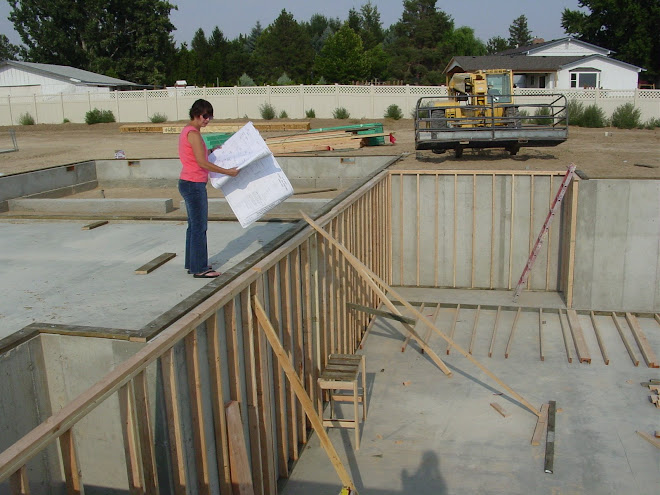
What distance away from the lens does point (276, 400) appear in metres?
5.98

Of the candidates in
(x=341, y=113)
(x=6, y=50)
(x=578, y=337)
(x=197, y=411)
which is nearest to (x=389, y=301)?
(x=197, y=411)

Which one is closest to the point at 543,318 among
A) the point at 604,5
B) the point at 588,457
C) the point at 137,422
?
the point at 588,457

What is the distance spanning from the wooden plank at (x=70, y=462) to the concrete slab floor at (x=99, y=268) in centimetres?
183

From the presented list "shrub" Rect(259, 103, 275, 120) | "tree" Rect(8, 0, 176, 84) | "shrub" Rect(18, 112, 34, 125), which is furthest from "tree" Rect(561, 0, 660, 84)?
"shrub" Rect(18, 112, 34, 125)

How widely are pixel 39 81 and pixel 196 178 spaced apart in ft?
145

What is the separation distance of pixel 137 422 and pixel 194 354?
74 centimetres

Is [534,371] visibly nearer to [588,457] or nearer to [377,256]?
[588,457]

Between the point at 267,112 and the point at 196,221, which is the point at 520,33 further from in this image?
the point at 196,221

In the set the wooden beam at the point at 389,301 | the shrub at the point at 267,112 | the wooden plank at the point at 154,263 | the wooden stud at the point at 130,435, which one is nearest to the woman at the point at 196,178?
the wooden plank at the point at 154,263

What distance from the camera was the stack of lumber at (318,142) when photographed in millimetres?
19641

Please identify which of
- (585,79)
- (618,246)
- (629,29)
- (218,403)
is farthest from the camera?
(629,29)

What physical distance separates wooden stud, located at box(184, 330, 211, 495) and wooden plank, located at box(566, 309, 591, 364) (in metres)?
6.14

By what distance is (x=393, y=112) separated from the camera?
3200cm

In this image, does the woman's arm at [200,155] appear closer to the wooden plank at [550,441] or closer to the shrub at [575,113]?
the wooden plank at [550,441]
